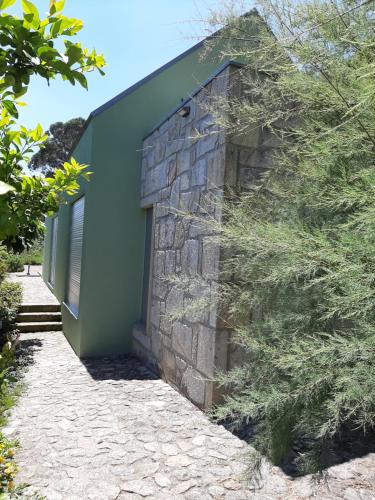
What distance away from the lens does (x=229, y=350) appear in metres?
3.68

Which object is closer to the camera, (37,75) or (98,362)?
(37,75)

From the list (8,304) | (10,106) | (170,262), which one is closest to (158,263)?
(170,262)

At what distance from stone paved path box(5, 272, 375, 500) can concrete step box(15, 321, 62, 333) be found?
3.22m

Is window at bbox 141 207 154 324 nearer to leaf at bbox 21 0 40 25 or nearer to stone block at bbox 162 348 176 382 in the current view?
stone block at bbox 162 348 176 382

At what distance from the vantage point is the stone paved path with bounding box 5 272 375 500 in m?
2.59

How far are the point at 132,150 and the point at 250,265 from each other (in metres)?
4.02

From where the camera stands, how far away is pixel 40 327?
316 inches

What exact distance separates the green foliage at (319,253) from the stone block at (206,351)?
2.40 feet

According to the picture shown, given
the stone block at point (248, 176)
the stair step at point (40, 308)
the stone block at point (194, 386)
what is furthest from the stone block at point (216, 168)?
the stair step at point (40, 308)

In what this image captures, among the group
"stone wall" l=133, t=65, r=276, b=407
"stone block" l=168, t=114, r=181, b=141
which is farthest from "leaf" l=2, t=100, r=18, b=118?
"stone block" l=168, t=114, r=181, b=141

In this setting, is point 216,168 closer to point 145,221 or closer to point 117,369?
point 145,221

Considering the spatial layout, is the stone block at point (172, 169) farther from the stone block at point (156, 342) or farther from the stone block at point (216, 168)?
the stone block at point (156, 342)

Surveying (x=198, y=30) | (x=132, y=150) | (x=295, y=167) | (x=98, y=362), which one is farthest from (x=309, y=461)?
(x=132, y=150)

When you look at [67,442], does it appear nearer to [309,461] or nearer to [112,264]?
[309,461]
